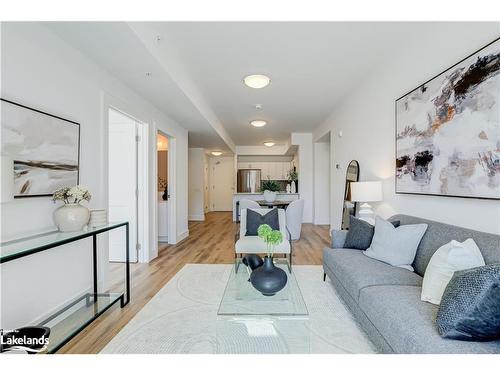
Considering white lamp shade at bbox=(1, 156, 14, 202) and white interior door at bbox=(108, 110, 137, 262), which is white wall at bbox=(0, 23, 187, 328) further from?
white interior door at bbox=(108, 110, 137, 262)

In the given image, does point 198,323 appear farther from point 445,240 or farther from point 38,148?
point 445,240

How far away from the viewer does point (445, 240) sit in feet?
6.32

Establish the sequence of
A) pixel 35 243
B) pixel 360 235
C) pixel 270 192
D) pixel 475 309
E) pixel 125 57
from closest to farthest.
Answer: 1. pixel 475 309
2. pixel 35 243
3. pixel 125 57
4. pixel 360 235
5. pixel 270 192

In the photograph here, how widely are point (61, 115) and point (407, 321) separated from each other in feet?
9.52

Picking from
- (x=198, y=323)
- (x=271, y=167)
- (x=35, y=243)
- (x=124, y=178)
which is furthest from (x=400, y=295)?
(x=271, y=167)

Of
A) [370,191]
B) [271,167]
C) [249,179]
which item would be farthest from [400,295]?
[271,167]

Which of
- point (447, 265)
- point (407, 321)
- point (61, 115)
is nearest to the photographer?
point (407, 321)

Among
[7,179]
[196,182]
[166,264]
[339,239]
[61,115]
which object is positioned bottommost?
[166,264]

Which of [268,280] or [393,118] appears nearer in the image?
[268,280]

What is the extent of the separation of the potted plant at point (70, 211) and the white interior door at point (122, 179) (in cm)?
177

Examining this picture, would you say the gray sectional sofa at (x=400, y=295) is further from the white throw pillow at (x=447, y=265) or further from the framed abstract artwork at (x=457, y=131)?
the framed abstract artwork at (x=457, y=131)

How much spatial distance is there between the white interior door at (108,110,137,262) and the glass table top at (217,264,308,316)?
8.01ft

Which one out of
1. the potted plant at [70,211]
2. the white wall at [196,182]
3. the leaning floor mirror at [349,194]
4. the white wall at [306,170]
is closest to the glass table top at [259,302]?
the potted plant at [70,211]

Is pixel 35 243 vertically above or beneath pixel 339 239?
above
